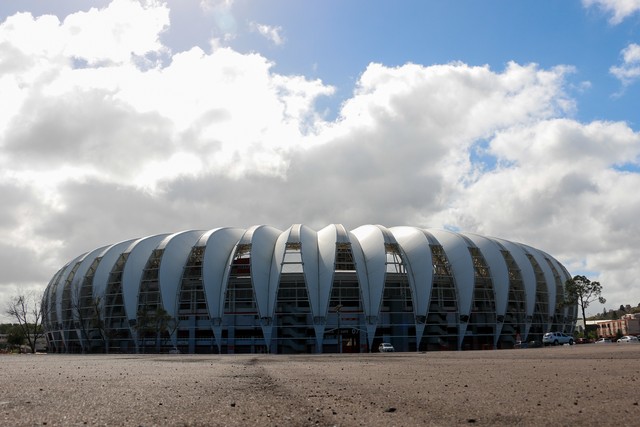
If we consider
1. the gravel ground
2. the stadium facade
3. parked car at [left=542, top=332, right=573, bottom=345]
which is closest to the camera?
the gravel ground

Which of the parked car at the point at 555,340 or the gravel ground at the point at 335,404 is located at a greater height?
the gravel ground at the point at 335,404

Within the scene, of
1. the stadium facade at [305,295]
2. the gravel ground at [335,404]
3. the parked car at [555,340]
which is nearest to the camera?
the gravel ground at [335,404]

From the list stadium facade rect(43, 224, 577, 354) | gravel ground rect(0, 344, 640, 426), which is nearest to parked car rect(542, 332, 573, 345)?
stadium facade rect(43, 224, 577, 354)

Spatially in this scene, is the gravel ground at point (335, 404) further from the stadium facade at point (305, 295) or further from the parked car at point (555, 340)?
the parked car at point (555, 340)

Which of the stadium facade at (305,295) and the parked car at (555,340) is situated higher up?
the stadium facade at (305,295)

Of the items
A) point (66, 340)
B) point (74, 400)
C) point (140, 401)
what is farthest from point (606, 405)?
point (66, 340)

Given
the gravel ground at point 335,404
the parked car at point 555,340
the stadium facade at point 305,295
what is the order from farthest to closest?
the stadium facade at point 305,295 → the parked car at point 555,340 → the gravel ground at point 335,404

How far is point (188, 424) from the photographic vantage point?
22.2ft

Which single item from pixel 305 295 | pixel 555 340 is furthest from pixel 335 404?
pixel 555 340

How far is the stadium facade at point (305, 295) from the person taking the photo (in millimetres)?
64438

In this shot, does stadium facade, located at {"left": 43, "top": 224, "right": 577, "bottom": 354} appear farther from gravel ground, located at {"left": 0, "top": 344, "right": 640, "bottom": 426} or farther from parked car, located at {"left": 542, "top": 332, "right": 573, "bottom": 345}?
gravel ground, located at {"left": 0, "top": 344, "right": 640, "bottom": 426}

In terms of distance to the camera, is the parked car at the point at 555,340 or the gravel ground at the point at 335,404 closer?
the gravel ground at the point at 335,404

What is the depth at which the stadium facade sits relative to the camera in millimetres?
64438

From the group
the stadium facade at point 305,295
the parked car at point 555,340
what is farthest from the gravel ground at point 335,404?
the parked car at point 555,340
